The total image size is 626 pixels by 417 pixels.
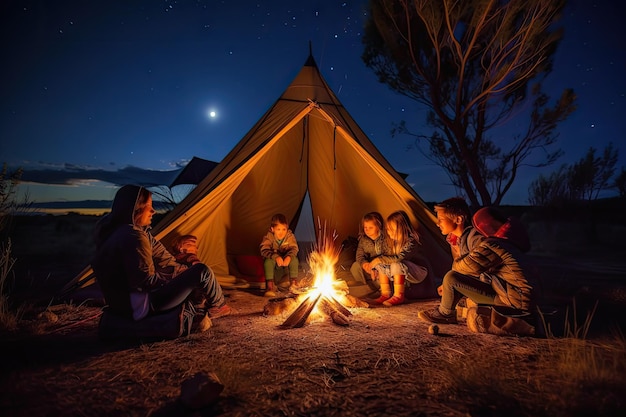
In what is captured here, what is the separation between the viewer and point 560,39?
26.9ft

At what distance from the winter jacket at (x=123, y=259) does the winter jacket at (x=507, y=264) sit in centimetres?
251

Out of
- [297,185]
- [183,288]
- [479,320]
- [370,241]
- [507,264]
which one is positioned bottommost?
[479,320]

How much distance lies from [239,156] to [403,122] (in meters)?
7.90

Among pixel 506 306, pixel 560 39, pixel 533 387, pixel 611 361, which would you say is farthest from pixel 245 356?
pixel 560 39

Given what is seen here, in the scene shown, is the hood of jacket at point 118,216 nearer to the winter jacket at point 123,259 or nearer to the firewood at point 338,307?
the winter jacket at point 123,259

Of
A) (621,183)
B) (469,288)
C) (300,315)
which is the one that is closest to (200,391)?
(300,315)

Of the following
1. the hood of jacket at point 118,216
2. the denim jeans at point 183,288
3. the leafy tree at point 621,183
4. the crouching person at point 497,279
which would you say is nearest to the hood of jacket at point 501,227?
the crouching person at point 497,279

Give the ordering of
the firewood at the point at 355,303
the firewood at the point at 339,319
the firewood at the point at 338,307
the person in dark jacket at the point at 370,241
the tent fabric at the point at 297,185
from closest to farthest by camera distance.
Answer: the firewood at the point at 339,319 < the firewood at the point at 338,307 < the firewood at the point at 355,303 < the person in dark jacket at the point at 370,241 < the tent fabric at the point at 297,185

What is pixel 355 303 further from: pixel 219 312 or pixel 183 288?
pixel 183 288

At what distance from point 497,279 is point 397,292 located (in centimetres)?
136

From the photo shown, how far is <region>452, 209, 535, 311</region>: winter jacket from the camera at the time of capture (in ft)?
9.05

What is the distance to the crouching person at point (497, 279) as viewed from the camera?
9.11 ft

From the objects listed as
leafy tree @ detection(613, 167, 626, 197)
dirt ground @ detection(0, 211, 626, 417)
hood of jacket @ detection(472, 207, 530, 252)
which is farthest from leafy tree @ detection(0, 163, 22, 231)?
leafy tree @ detection(613, 167, 626, 197)

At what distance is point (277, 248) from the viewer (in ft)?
16.3
